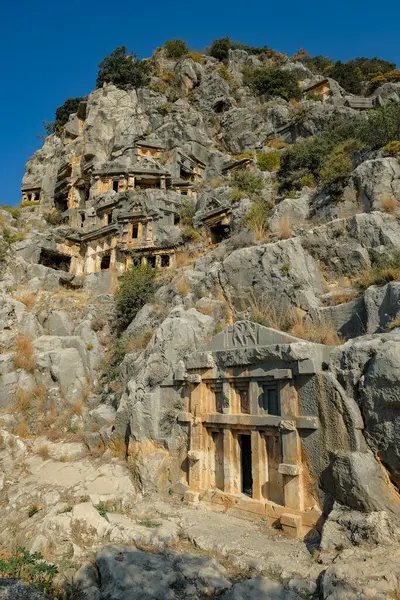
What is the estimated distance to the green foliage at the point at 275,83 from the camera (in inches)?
1849

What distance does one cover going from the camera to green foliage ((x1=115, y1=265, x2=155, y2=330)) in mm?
16719

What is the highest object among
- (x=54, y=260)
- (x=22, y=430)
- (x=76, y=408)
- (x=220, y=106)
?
(x=220, y=106)

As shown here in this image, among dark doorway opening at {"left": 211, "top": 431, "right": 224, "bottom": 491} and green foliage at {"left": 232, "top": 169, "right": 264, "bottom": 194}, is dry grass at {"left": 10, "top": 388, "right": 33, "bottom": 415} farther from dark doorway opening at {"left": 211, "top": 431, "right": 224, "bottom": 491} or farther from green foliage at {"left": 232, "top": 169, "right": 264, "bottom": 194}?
green foliage at {"left": 232, "top": 169, "right": 264, "bottom": 194}

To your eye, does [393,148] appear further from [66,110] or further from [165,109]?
[66,110]

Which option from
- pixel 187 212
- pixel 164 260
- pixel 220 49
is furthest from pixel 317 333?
pixel 220 49

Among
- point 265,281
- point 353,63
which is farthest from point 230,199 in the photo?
point 353,63

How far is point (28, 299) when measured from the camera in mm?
20172

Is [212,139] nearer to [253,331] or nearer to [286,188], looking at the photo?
[286,188]

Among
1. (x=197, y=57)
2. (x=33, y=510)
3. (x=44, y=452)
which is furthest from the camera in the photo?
(x=197, y=57)

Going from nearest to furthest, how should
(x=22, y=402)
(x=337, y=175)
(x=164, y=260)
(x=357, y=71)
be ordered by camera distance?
(x=22, y=402), (x=337, y=175), (x=164, y=260), (x=357, y=71)

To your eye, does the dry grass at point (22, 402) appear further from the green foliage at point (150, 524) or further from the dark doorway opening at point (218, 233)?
the dark doorway opening at point (218, 233)

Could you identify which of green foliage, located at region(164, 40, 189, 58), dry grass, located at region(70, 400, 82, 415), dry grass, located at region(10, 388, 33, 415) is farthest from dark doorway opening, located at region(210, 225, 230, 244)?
green foliage, located at region(164, 40, 189, 58)

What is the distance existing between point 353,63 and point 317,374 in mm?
58988

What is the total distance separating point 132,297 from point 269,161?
23.0m
